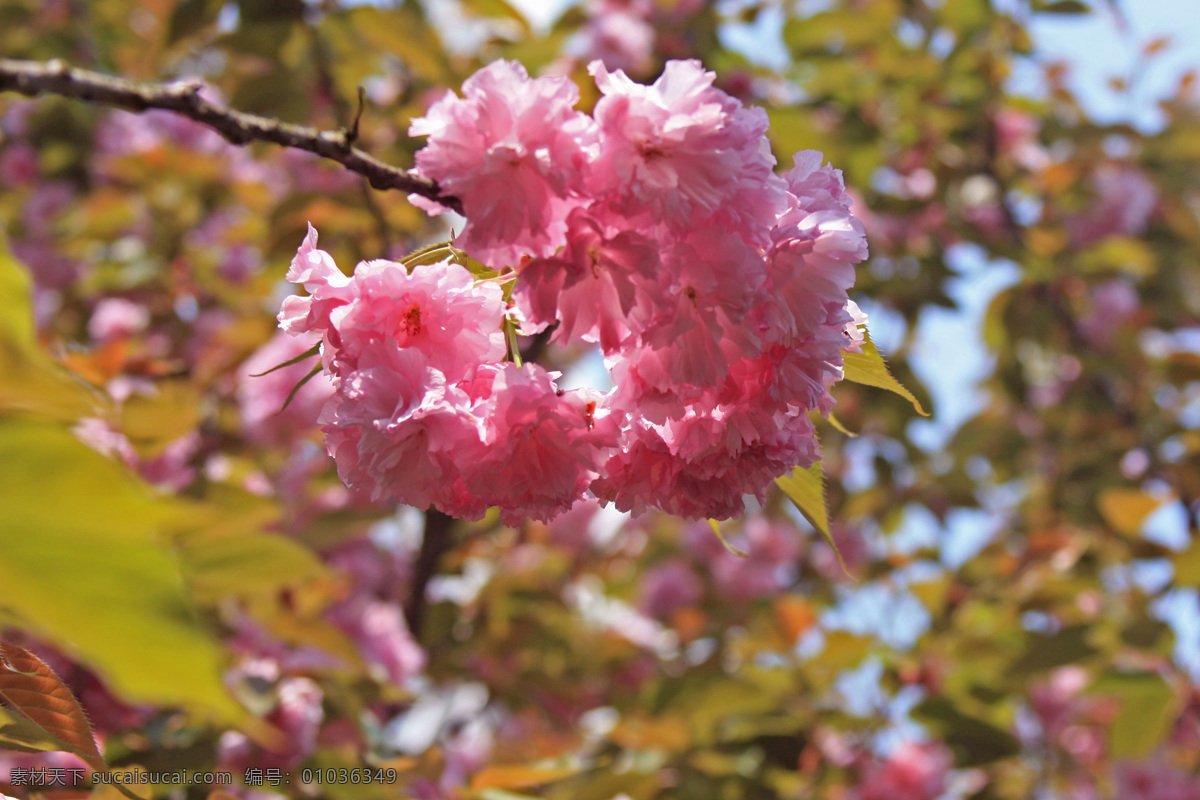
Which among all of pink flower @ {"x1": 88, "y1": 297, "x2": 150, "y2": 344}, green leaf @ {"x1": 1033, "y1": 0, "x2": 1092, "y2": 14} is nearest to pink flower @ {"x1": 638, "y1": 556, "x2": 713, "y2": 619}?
pink flower @ {"x1": 88, "y1": 297, "x2": 150, "y2": 344}

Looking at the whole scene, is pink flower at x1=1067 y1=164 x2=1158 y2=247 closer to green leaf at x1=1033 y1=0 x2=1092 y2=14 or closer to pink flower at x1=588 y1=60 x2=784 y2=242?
green leaf at x1=1033 y1=0 x2=1092 y2=14

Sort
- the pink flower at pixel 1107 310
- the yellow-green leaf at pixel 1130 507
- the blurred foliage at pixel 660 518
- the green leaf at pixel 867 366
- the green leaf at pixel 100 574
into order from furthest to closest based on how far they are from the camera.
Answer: the pink flower at pixel 1107 310
the yellow-green leaf at pixel 1130 507
the blurred foliage at pixel 660 518
the green leaf at pixel 867 366
the green leaf at pixel 100 574

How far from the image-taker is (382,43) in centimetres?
182

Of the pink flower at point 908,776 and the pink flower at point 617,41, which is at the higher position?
the pink flower at point 617,41

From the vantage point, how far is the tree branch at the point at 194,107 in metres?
0.51

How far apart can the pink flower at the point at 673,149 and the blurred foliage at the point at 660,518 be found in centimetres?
23

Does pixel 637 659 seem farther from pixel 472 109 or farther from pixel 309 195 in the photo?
pixel 472 109

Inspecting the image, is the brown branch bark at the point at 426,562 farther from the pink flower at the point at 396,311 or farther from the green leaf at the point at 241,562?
the pink flower at the point at 396,311

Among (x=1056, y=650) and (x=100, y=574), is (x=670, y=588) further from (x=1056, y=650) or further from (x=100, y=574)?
(x=100, y=574)

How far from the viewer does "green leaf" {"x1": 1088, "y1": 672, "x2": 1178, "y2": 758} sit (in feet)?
6.12

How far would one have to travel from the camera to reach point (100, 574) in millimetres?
314

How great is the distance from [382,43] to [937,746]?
2485mm

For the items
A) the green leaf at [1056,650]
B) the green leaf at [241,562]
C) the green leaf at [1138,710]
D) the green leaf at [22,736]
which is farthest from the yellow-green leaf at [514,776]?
the green leaf at [1138,710]

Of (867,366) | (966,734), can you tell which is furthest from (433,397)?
(966,734)
